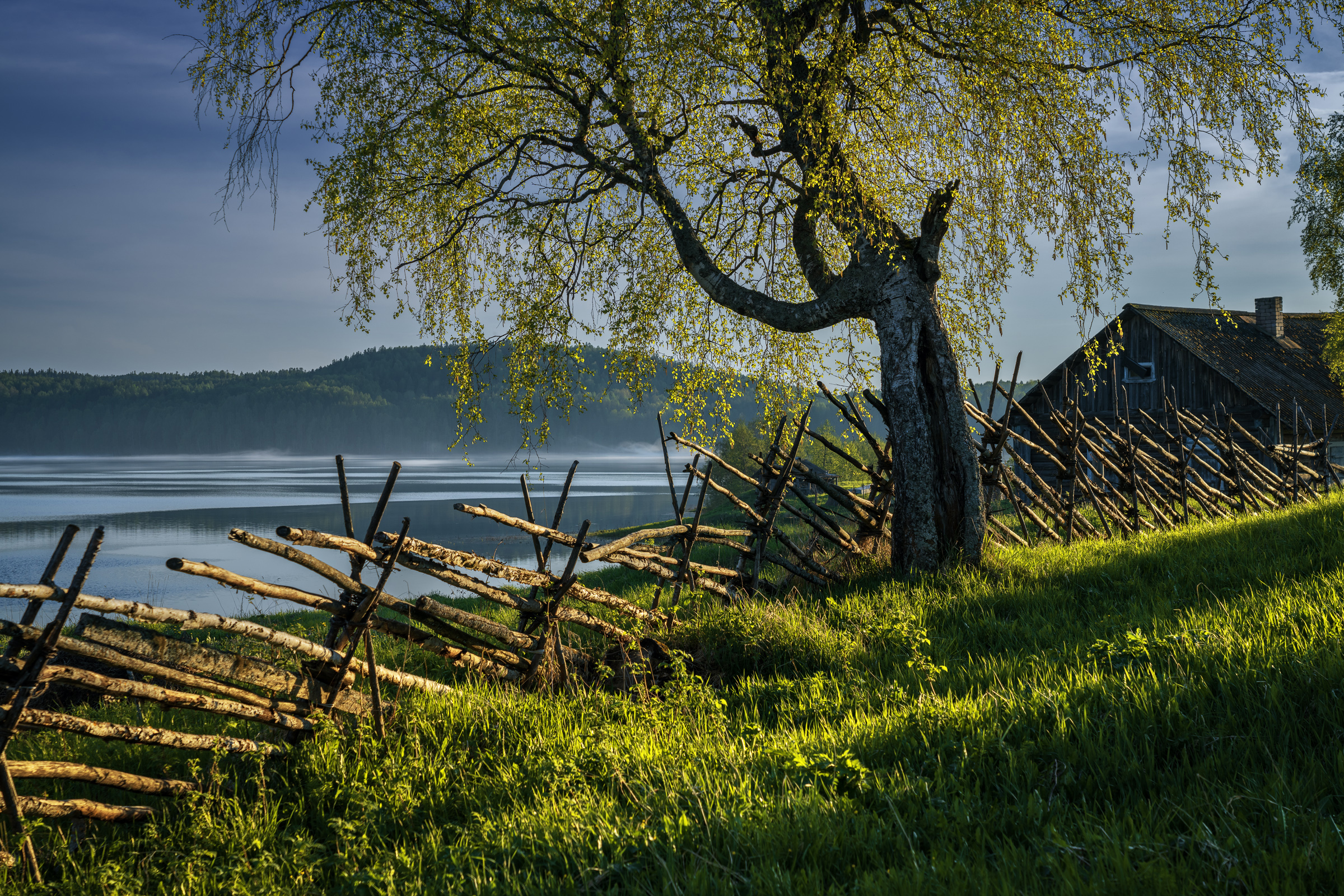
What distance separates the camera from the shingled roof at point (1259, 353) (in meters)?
21.0

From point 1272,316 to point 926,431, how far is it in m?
25.6

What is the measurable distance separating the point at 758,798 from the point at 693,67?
6.42 metres

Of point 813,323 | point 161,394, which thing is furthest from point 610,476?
point 161,394

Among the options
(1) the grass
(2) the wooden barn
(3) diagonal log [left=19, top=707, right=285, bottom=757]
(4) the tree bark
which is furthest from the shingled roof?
(3) diagonal log [left=19, top=707, right=285, bottom=757]

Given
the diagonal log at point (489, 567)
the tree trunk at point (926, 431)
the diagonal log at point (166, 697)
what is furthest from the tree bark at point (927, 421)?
the diagonal log at point (166, 697)

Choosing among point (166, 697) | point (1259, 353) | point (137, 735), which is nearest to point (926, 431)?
point (166, 697)

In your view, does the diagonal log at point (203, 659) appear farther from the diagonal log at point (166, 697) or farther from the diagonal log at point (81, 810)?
the diagonal log at point (81, 810)

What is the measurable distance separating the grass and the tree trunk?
7.48ft

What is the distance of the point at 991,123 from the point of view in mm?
6816

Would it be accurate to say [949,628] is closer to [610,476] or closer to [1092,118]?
[1092,118]

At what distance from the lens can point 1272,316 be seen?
2477cm

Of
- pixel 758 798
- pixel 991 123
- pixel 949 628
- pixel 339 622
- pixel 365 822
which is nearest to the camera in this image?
pixel 758 798

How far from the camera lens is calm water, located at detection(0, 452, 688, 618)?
25609 millimetres

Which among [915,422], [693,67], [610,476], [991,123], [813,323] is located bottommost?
[610,476]
